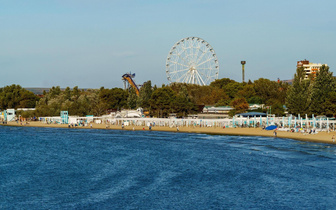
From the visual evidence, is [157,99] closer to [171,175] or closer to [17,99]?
[17,99]

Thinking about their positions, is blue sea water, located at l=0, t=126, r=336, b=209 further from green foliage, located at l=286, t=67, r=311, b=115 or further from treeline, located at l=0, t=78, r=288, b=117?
treeline, located at l=0, t=78, r=288, b=117

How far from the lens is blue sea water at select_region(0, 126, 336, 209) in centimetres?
4031

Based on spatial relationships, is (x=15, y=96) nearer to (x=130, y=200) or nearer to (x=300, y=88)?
(x=300, y=88)

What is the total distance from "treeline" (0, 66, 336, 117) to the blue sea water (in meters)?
26.8

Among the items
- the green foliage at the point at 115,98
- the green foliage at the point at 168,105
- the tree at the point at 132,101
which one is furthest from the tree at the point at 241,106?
the green foliage at the point at 115,98

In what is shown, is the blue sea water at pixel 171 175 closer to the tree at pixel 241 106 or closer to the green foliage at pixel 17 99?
the tree at pixel 241 106

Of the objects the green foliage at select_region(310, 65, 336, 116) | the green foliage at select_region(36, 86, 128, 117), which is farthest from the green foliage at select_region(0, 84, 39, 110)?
the green foliage at select_region(310, 65, 336, 116)

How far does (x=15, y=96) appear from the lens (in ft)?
620

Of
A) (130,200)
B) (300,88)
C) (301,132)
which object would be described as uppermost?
(300,88)

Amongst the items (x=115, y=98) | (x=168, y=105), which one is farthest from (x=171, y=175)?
(x=115, y=98)

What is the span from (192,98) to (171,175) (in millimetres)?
110499

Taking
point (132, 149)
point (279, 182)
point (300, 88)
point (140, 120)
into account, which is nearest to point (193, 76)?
point (140, 120)

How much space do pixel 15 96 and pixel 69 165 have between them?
13859 cm

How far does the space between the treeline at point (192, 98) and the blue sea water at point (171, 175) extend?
26839mm
